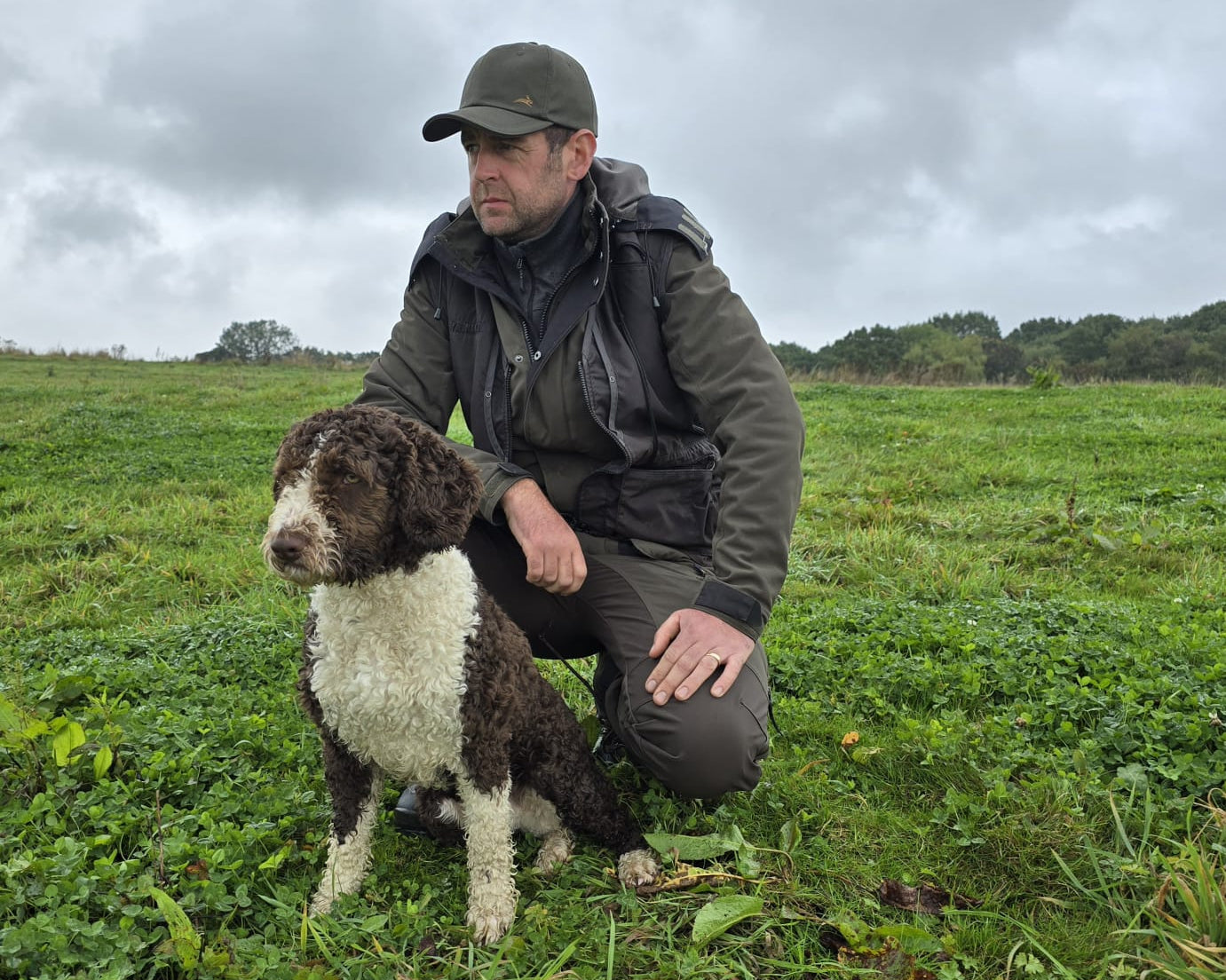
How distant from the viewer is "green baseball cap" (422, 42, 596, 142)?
11.6ft

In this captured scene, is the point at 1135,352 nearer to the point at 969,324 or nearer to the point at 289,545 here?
the point at 969,324

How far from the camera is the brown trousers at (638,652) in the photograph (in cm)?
334

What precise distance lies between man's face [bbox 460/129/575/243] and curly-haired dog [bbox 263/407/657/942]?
119 cm

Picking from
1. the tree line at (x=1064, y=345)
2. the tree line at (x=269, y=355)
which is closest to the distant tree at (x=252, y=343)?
the tree line at (x=269, y=355)

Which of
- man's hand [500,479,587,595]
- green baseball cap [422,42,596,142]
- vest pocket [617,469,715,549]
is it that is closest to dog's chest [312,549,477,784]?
man's hand [500,479,587,595]

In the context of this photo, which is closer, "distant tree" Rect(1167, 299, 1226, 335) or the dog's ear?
the dog's ear

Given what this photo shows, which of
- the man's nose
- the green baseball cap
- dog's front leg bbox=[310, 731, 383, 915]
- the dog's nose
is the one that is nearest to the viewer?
the dog's nose

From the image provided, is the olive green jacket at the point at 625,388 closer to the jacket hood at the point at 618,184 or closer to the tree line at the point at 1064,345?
the jacket hood at the point at 618,184

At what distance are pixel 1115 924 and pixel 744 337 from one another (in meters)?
2.36

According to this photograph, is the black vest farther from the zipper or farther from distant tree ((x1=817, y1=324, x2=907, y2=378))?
distant tree ((x1=817, y1=324, x2=907, y2=378))

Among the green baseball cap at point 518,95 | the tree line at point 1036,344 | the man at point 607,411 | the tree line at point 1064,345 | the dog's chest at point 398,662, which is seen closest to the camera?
the dog's chest at point 398,662

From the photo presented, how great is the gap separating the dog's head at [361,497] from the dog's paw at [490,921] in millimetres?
1143

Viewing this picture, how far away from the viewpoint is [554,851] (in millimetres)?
3391

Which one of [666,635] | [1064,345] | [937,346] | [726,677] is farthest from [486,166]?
[1064,345]
